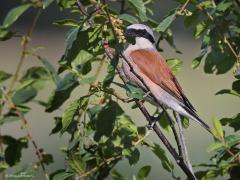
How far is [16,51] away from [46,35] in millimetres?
615

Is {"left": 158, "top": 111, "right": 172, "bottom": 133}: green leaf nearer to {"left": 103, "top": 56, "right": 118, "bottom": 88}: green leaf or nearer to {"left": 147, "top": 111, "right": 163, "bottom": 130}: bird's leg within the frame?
{"left": 147, "top": 111, "right": 163, "bottom": 130}: bird's leg

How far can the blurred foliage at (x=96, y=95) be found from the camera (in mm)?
2244

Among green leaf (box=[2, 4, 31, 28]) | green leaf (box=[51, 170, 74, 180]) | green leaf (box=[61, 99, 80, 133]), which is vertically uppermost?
green leaf (box=[2, 4, 31, 28])

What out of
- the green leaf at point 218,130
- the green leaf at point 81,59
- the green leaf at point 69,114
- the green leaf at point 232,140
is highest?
the green leaf at point 81,59

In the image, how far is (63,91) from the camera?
2.45 m

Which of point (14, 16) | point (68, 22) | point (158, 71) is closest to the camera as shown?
point (14, 16)

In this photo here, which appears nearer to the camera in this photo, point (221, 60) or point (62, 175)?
point (62, 175)

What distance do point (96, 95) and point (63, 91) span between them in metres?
0.13

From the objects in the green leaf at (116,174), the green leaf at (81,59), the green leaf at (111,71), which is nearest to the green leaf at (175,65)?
the green leaf at (81,59)

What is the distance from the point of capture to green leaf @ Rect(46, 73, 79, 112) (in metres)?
2.41

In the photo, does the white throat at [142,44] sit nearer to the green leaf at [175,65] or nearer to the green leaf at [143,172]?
the green leaf at [175,65]

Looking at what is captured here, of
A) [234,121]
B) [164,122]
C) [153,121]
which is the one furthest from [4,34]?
[234,121]

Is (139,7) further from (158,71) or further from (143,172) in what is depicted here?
(158,71)

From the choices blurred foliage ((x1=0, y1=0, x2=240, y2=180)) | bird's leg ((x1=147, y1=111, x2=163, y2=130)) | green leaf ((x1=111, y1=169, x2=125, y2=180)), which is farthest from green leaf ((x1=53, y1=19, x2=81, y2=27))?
green leaf ((x1=111, y1=169, x2=125, y2=180))
